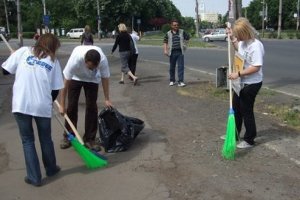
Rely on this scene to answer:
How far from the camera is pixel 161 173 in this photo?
566 centimetres

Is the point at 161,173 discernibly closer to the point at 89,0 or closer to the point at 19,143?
the point at 19,143

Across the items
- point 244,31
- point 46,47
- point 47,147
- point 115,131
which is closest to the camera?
point 46,47

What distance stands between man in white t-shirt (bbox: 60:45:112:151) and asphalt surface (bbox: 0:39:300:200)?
16.9 inches

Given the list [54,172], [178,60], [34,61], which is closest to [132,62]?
[178,60]

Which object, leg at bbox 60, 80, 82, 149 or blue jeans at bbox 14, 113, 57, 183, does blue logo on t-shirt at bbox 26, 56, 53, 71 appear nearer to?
blue jeans at bbox 14, 113, 57, 183

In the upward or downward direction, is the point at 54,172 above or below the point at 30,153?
below

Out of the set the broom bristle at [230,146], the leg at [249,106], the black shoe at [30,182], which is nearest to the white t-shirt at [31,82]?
the black shoe at [30,182]

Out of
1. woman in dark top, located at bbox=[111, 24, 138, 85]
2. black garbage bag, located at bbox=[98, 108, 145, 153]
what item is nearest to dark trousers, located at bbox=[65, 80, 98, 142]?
black garbage bag, located at bbox=[98, 108, 145, 153]

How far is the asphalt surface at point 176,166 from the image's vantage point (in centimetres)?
509

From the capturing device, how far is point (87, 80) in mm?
6668

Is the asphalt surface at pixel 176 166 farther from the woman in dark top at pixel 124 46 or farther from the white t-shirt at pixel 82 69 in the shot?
the woman in dark top at pixel 124 46

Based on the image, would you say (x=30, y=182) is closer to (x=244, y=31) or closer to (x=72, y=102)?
(x=72, y=102)

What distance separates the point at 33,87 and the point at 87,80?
61.1 inches

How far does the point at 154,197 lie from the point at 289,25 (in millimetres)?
110612
